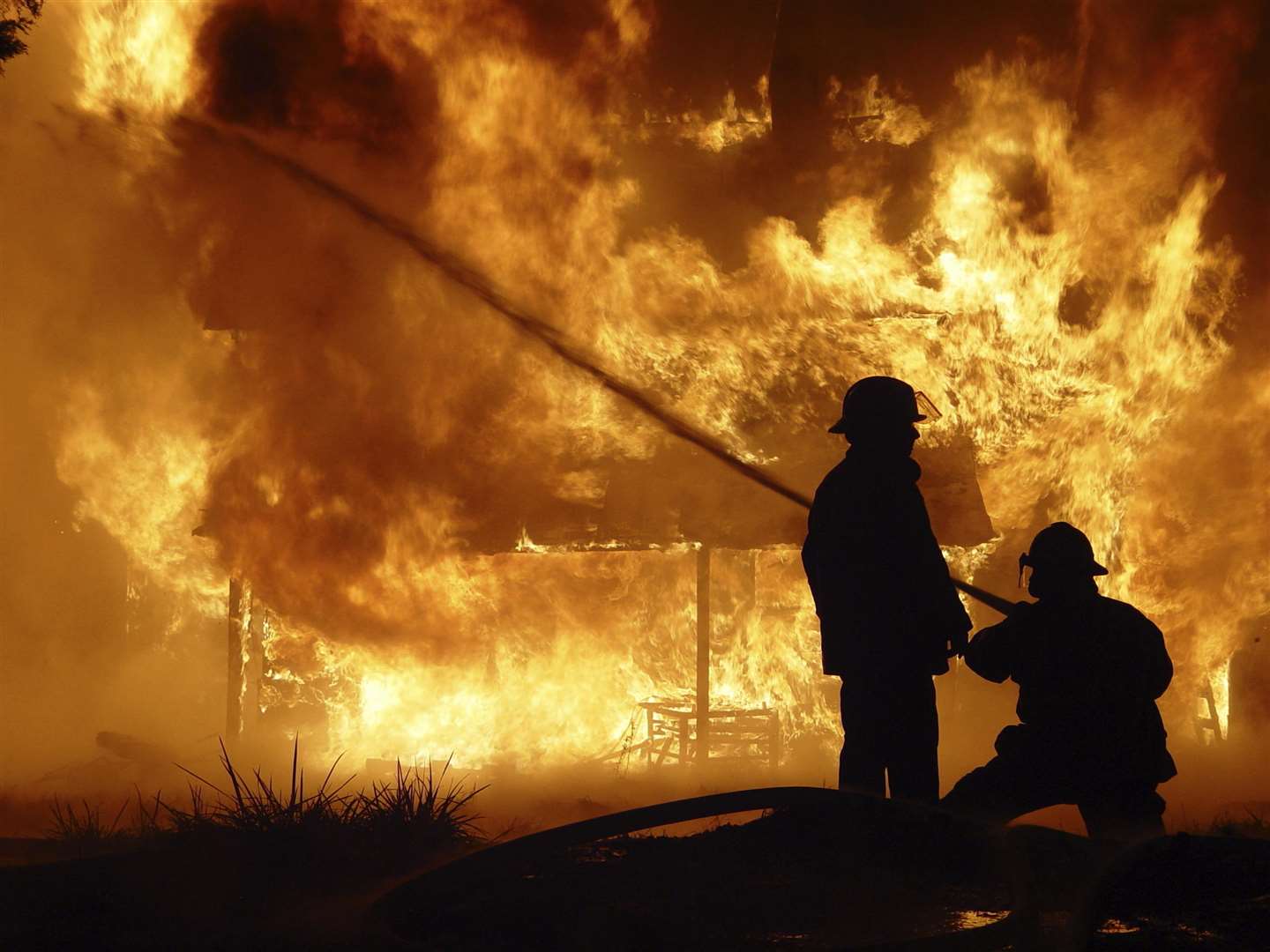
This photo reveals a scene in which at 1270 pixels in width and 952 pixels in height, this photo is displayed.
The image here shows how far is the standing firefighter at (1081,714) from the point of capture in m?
5.11

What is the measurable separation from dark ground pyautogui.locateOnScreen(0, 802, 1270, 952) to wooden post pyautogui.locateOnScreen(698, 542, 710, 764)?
762cm

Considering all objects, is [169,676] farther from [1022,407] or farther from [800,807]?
[800,807]

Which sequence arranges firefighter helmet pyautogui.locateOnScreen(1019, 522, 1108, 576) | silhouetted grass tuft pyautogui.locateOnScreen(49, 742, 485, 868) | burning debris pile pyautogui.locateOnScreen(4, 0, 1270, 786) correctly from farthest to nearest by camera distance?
burning debris pile pyautogui.locateOnScreen(4, 0, 1270, 786) < silhouetted grass tuft pyautogui.locateOnScreen(49, 742, 485, 868) < firefighter helmet pyautogui.locateOnScreen(1019, 522, 1108, 576)

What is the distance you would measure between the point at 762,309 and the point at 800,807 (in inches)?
377

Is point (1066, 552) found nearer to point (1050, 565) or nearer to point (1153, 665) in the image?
point (1050, 565)

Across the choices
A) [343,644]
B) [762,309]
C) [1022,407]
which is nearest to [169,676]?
[343,644]

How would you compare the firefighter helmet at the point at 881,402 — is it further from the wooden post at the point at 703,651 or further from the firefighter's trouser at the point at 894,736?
the wooden post at the point at 703,651

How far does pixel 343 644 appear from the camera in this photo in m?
13.8

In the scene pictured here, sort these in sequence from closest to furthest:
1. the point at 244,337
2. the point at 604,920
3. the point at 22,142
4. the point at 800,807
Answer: the point at 604,920 < the point at 800,807 < the point at 244,337 < the point at 22,142

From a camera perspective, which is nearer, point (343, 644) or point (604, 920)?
point (604, 920)

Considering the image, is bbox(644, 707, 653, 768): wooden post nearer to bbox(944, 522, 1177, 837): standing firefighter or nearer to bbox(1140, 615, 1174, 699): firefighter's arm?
bbox(944, 522, 1177, 837): standing firefighter

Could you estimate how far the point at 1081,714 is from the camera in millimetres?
5172

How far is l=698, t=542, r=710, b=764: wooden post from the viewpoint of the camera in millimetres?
13195

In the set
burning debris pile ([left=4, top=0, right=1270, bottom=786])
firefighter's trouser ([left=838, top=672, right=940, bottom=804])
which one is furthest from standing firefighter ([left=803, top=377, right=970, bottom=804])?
burning debris pile ([left=4, top=0, right=1270, bottom=786])
